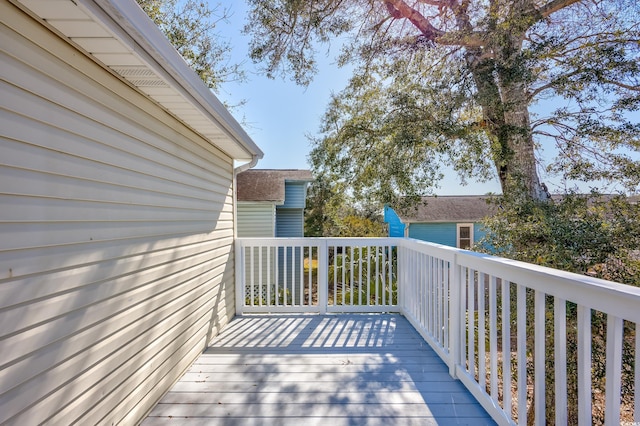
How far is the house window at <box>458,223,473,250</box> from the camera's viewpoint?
1405 cm

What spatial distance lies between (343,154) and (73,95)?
540cm

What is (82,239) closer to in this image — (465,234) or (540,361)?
(540,361)

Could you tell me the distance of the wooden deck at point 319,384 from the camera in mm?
2049

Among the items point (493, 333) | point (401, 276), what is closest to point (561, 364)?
point (493, 333)

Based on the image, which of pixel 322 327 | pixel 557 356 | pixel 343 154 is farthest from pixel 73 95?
pixel 343 154

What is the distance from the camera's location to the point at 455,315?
94.8 inches

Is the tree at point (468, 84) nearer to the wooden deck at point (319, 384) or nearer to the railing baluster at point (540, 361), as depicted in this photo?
the wooden deck at point (319, 384)

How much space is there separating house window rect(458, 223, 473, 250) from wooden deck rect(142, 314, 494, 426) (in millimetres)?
12001

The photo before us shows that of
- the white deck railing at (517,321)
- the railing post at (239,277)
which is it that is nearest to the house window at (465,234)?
the white deck railing at (517,321)

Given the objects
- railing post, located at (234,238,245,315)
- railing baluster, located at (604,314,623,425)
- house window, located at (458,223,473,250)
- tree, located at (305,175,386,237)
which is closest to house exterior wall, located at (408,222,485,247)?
house window, located at (458,223,473,250)

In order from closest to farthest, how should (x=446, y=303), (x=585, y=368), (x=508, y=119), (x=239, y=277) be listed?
(x=585, y=368) < (x=446, y=303) < (x=239, y=277) < (x=508, y=119)

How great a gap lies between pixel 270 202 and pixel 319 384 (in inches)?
256

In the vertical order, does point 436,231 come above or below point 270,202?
below

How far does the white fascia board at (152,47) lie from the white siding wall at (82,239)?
290mm
